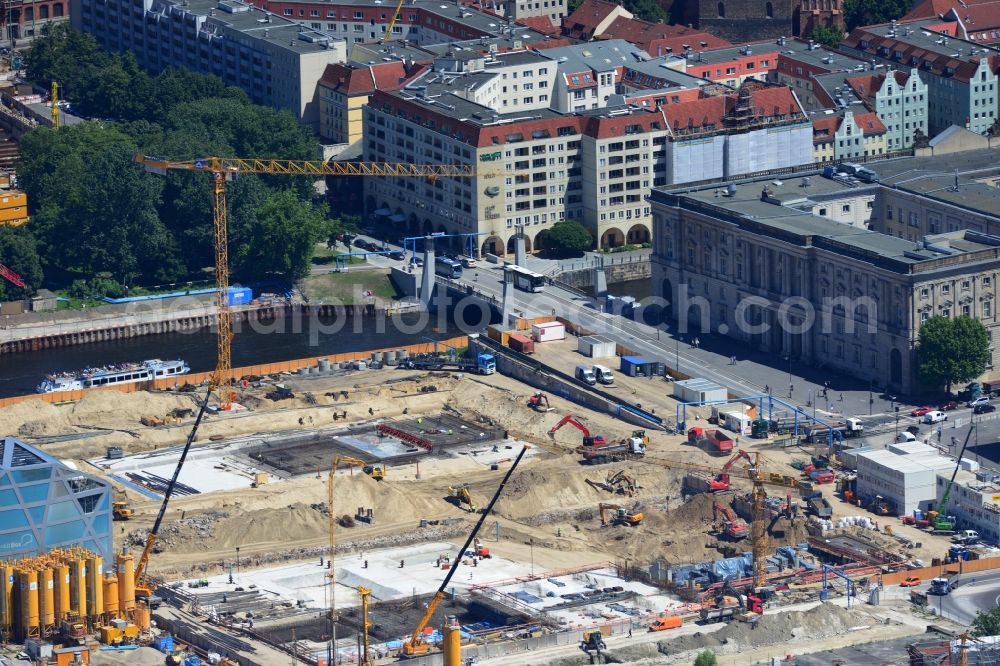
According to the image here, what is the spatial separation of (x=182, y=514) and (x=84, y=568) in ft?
64.5

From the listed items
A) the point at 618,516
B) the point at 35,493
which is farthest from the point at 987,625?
the point at 35,493

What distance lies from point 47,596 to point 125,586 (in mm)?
4501

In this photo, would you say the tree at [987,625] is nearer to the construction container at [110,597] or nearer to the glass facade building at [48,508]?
the construction container at [110,597]

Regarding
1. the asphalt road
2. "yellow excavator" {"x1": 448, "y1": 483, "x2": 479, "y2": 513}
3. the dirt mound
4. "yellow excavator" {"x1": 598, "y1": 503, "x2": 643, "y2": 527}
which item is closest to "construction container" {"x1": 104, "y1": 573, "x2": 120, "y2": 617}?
"yellow excavator" {"x1": 448, "y1": 483, "x2": 479, "y2": 513}

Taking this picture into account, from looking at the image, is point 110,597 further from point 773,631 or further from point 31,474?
point 773,631

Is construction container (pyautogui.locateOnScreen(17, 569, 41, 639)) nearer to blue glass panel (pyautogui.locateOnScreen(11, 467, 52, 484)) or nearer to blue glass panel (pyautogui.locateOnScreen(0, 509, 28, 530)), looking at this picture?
blue glass panel (pyautogui.locateOnScreen(0, 509, 28, 530))

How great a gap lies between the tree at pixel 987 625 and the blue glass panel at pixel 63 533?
51355 millimetres

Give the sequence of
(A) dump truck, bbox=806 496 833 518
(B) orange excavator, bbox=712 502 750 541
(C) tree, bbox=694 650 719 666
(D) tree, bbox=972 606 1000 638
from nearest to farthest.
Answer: (C) tree, bbox=694 650 719 666 < (D) tree, bbox=972 606 1000 638 < (B) orange excavator, bbox=712 502 750 541 < (A) dump truck, bbox=806 496 833 518

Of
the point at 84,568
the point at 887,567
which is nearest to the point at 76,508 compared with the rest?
the point at 84,568

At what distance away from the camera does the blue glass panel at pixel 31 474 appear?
178 m

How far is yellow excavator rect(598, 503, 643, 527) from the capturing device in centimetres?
19350

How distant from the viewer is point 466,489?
7825 inches

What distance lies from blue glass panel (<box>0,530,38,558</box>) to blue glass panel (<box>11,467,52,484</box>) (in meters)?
2.98

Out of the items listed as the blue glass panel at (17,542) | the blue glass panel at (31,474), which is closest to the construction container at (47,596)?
the blue glass panel at (17,542)
